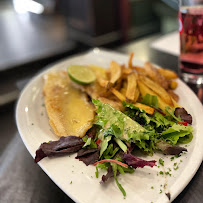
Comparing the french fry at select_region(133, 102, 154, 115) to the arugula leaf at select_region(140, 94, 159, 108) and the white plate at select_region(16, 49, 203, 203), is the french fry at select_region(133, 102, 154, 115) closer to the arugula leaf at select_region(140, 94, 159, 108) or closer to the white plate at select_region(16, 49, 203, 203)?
the arugula leaf at select_region(140, 94, 159, 108)

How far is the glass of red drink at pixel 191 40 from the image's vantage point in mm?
1736

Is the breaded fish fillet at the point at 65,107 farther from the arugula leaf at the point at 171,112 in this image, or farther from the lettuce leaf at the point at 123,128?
the arugula leaf at the point at 171,112

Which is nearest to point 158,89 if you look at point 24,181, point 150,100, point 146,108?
point 150,100

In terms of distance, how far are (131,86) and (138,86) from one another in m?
0.08

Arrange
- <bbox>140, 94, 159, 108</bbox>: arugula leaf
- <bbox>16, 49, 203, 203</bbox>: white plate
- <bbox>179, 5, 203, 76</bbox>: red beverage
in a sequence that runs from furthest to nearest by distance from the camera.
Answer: <bbox>179, 5, 203, 76</bbox>: red beverage
<bbox>140, 94, 159, 108</bbox>: arugula leaf
<bbox>16, 49, 203, 203</bbox>: white plate

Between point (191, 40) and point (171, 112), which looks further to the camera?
point (191, 40)

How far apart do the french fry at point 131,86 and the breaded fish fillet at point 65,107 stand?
0.23m

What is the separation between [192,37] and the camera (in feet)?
5.82

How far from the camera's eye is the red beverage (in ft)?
5.68

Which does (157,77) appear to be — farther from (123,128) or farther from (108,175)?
(108,175)

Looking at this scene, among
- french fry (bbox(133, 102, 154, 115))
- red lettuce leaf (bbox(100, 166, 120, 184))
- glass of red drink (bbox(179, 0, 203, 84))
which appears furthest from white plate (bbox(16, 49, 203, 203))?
glass of red drink (bbox(179, 0, 203, 84))

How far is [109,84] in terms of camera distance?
1.55m

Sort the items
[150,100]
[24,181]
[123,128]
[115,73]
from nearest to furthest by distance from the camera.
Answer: [123,128], [24,181], [150,100], [115,73]

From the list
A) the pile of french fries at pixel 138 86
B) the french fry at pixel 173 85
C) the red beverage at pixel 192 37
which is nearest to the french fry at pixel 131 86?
the pile of french fries at pixel 138 86
